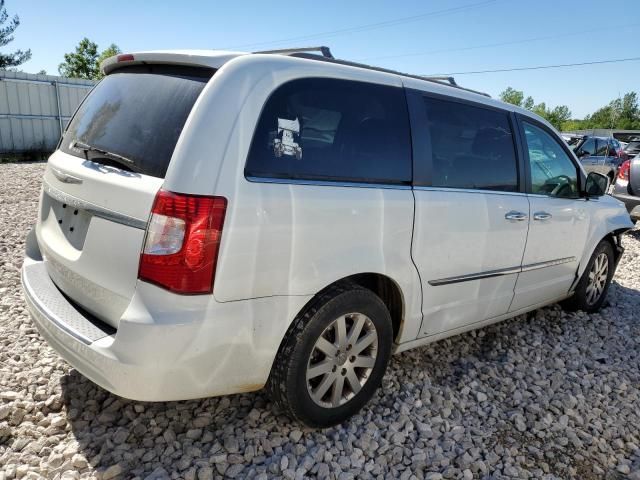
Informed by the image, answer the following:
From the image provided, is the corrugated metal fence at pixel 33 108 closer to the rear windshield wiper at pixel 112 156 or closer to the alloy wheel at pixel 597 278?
the rear windshield wiper at pixel 112 156

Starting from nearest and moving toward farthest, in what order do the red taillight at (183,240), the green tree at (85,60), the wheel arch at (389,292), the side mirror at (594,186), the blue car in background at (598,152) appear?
the red taillight at (183,240)
the wheel arch at (389,292)
the side mirror at (594,186)
the blue car in background at (598,152)
the green tree at (85,60)

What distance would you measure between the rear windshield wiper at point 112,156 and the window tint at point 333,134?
53 cm

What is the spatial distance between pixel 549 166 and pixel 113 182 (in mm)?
3165

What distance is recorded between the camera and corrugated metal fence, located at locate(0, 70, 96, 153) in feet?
48.3

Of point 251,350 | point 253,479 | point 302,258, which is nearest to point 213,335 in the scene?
point 251,350

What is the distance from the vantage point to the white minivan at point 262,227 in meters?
1.94

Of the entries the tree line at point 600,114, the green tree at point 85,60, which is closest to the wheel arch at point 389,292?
the green tree at point 85,60

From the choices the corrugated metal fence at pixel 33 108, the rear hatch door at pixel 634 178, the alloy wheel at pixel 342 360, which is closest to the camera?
the alloy wheel at pixel 342 360

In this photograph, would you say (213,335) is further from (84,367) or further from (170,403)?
(170,403)

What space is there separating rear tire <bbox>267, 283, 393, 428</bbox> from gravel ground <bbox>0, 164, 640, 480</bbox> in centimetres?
19

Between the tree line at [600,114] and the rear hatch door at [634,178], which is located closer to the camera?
the rear hatch door at [634,178]

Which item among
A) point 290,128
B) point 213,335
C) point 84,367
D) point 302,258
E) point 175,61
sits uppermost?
point 175,61

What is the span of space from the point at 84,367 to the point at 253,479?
903mm

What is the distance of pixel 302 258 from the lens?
7.16 ft
